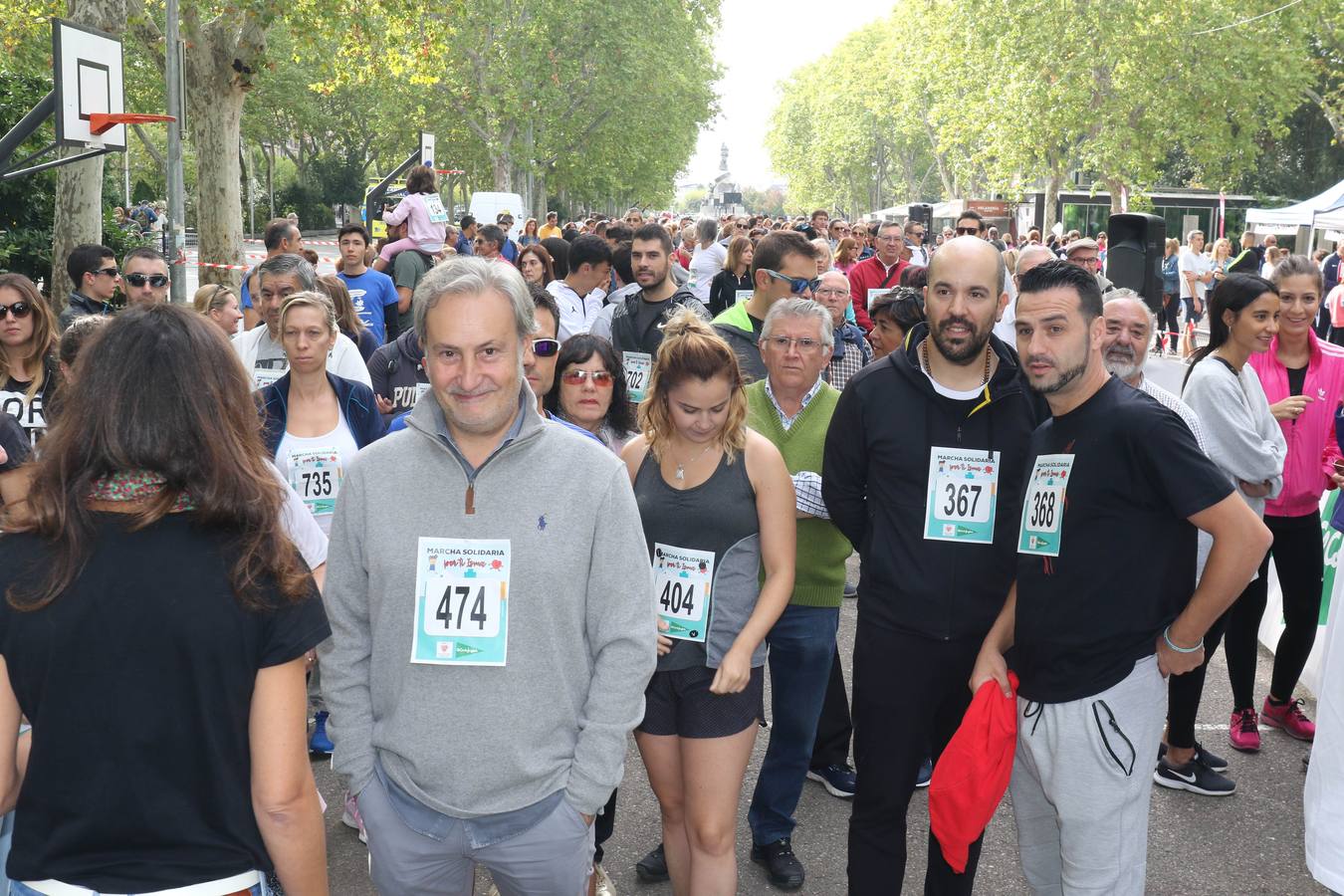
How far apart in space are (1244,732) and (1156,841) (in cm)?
109

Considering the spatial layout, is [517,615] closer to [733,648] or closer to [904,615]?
[733,648]

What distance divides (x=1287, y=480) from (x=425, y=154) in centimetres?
1944

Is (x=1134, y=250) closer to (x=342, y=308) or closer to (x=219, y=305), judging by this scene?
(x=342, y=308)

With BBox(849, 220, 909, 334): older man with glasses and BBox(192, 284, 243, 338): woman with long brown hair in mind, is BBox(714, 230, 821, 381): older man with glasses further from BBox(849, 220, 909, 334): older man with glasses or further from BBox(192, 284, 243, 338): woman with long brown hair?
BBox(849, 220, 909, 334): older man with glasses

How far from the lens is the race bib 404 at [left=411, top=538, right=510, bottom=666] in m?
2.54

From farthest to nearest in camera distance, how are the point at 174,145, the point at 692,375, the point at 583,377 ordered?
the point at 174,145, the point at 583,377, the point at 692,375

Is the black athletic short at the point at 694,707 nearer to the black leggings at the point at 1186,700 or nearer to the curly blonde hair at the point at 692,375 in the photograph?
the curly blonde hair at the point at 692,375

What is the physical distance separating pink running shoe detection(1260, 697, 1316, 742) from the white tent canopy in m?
15.2

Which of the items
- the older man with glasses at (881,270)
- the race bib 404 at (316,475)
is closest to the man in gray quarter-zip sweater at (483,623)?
the race bib 404 at (316,475)

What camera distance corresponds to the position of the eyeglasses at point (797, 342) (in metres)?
4.29

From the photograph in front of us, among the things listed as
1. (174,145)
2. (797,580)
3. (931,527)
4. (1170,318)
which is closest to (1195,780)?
(797,580)

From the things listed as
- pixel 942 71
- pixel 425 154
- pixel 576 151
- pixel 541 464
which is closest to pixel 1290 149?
pixel 942 71

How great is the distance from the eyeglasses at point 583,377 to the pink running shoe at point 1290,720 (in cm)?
353

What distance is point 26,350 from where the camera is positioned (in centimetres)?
480
